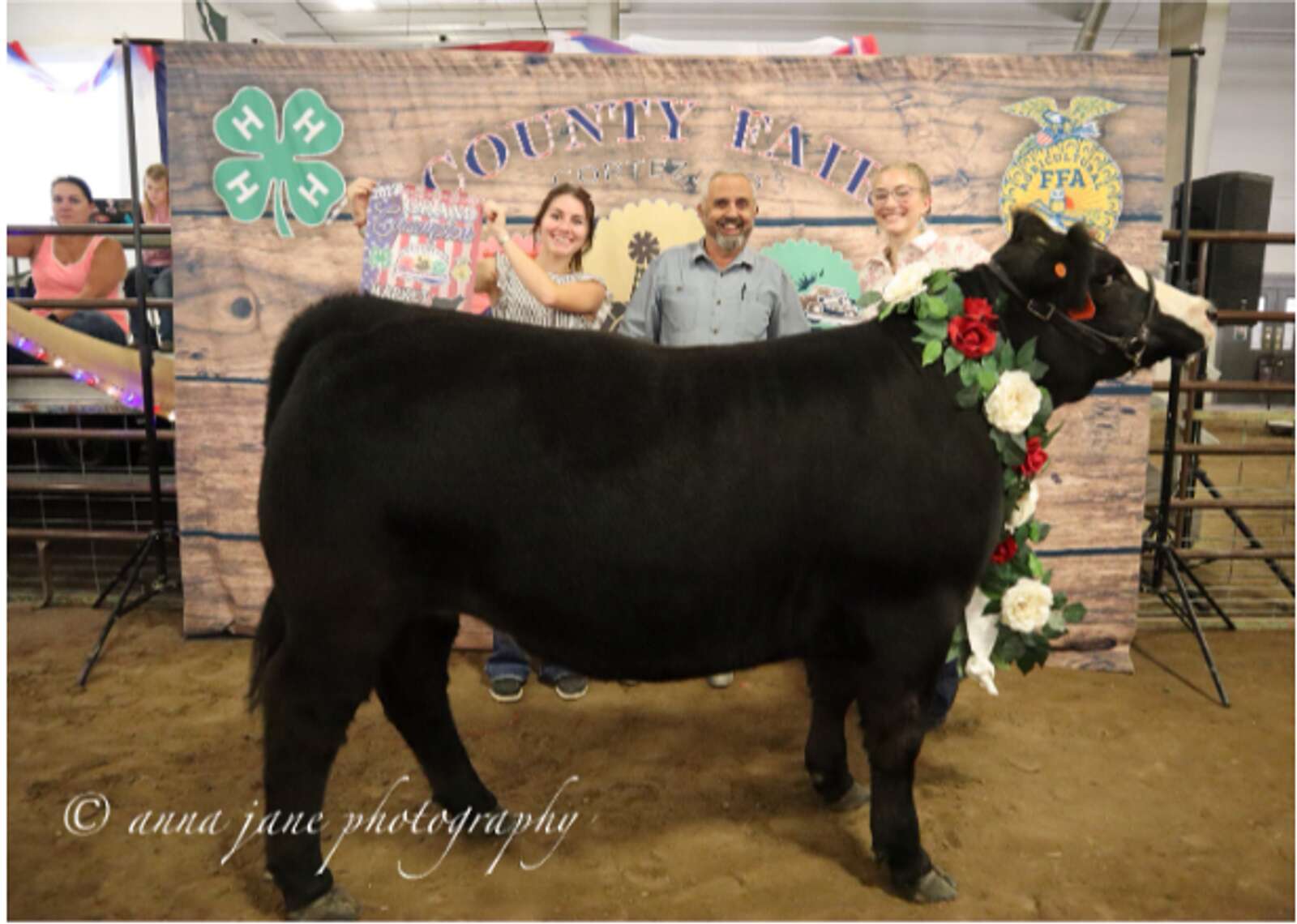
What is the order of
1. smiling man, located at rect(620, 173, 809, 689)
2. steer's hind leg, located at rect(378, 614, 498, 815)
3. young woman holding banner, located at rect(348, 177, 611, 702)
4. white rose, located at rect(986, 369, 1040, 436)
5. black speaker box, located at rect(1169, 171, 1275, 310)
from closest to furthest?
white rose, located at rect(986, 369, 1040, 436) → steer's hind leg, located at rect(378, 614, 498, 815) → smiling man, located at rect(620, 173, 809, 689) → young woman holding banner, located at rect(348, 177, 611, 702) → black speaker box, located at rect(1169, 171, 1275, 310)

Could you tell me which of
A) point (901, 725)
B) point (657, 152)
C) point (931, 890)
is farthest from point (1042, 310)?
point (657, 152)

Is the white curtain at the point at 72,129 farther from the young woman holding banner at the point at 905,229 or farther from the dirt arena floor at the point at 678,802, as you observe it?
the young woman holding banner at the point at 905,229

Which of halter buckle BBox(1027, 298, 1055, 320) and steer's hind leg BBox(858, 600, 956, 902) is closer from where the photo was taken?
steer's hind leg BBox(858, 600, 956, 902)

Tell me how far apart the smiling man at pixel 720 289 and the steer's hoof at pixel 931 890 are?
1.90m

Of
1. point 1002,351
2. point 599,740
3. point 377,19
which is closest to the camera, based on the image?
point 1002,351

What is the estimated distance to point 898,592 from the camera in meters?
2.15

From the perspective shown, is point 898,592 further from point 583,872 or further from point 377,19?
point 377,19

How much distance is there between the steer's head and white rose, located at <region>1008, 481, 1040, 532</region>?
28 cm

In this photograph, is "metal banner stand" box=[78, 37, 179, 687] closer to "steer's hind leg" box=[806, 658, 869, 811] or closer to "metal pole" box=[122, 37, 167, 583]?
"metal pole" box=[122, 37, 167, 583]

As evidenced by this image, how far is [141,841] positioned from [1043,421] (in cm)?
282

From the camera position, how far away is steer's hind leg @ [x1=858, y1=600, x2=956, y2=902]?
2.16 meters

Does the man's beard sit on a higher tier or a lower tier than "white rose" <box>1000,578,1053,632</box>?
higher

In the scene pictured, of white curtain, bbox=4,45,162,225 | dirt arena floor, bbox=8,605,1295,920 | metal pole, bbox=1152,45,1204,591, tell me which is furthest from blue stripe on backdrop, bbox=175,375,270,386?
white curtain, bbox=4,45,162,225

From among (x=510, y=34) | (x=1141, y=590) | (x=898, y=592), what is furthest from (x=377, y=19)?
(x=898, y=592)
